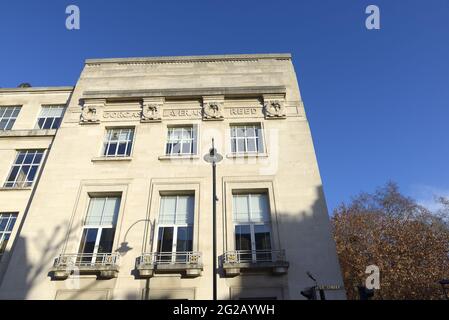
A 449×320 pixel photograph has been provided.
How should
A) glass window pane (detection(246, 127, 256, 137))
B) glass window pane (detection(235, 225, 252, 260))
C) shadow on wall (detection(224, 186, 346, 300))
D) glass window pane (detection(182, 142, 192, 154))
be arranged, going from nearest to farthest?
shadow on wall (detection(224, 186, 346, 300)) → glass window pane (detection(235, 225, 252, 260)) → glass window pane (detection(182, 142, 192, 154)) → glass window pane (detection(246, 127, 256, 137))

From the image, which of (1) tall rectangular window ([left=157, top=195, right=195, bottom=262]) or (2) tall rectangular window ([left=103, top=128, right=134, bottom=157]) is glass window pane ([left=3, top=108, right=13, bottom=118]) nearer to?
(2) tall rectangular window ([left=103, top=128, right=134, bottom=157])

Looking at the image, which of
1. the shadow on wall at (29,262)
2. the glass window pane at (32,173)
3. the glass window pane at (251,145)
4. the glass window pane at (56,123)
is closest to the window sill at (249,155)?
the glass window pane at (251,145)

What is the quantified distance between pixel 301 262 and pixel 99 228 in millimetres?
9147

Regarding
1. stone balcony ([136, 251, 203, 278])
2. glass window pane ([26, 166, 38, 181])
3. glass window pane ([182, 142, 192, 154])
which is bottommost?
stone balcony ([136, 251, 203, 278])

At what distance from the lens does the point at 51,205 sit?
44.6ft

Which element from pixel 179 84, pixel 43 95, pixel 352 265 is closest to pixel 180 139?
pixel 179 84

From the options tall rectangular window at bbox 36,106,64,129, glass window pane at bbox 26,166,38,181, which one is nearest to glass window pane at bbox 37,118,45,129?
tall rectangular window at bbox 36,106,64,129

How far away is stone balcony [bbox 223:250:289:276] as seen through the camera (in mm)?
11305

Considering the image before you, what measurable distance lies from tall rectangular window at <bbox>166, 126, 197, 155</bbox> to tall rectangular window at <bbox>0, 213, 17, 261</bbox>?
328 inches

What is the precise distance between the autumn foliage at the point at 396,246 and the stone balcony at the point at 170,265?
1783 cm

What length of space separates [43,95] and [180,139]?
35.3 feet

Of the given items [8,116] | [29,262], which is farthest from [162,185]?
[8,116]

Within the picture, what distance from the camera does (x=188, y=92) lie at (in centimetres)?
1694
